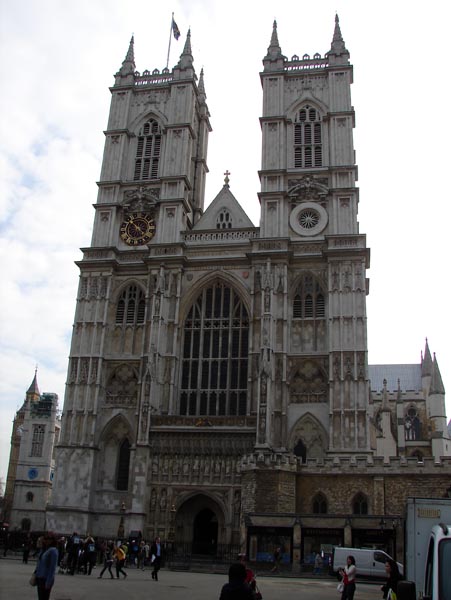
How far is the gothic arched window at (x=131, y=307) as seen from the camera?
40.8 meters

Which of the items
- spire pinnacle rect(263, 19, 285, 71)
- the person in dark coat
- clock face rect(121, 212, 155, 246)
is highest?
A: spire pinnacle rect(263, 19, 285, 71)

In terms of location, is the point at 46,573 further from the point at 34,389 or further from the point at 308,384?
the point at 34,389

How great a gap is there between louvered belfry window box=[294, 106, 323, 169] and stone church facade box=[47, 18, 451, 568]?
0.10 m

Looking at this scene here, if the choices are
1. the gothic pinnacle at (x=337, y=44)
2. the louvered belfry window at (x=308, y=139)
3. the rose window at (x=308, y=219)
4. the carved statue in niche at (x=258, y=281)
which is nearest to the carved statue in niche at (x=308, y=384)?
the carved statue in niche at (x=258, y=281)

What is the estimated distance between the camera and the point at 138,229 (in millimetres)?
43000

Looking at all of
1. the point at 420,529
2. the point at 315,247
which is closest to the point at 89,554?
the point at 420,529

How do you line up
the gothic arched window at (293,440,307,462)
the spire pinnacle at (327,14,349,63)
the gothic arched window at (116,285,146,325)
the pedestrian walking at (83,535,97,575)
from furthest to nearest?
the spire pinnacle at (327,14,349,63), the gothic arched window at (116,285,146,325), the gothic arched window at (293,440,307,462), the pedestrian walking at (83,535,97,575)

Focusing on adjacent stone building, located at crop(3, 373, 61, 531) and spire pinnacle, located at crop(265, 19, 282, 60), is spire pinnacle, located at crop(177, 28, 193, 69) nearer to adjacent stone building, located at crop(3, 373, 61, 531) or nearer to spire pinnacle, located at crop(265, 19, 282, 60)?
spire pinnacle, located at crop(265, 19, 282, 60)

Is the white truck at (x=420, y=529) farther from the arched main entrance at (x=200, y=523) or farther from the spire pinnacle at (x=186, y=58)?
the spire pinnacle at (x=186, y=58)

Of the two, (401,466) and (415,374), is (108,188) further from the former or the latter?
(415,374)

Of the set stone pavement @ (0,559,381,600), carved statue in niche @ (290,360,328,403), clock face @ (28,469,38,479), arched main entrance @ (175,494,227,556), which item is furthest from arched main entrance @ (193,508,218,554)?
clock face @ (28,469,38,479)

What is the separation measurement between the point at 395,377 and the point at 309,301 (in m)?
35.5

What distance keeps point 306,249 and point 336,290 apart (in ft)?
11.3

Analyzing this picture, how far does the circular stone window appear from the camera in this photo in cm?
4050
